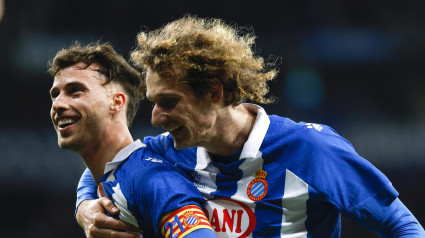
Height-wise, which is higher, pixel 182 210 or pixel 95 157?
pixel 95 157

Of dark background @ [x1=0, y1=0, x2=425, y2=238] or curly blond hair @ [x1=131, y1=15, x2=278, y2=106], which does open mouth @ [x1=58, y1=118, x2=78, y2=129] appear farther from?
dark background @ [x1=0, y1=0, x2=425, y2=238]

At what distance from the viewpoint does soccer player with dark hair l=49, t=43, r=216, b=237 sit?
1839 mm

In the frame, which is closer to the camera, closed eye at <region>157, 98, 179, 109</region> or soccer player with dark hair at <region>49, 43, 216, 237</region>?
soccer player with dark hair at <region>49, 43, 216, 237</region>

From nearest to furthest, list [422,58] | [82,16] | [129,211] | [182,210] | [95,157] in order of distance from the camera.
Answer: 1. [182,210]
2. [129,211]
3. [95,157]
4. [422,58]
5. [82,16]

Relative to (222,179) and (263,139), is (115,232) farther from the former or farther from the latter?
(263,139)

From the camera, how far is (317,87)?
5.92 metres

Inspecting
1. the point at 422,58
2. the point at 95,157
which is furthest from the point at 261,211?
the point at 422,58

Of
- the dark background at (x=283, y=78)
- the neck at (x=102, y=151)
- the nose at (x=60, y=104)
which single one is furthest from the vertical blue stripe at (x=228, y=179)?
the dark background at (x=283, y=78)

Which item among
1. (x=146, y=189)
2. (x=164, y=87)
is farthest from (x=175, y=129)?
(x=146, y=189)

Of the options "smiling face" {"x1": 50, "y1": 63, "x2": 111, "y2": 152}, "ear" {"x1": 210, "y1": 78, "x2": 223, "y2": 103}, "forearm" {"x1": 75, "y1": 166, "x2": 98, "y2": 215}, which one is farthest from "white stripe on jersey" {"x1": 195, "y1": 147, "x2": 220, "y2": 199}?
"forearm" {"x1": 75, "y1": 166, "x2": 98, "y2": 215}

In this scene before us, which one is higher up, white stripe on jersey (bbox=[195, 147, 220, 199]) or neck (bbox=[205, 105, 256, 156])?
neck (bbox=[205, 105, 256, 156])

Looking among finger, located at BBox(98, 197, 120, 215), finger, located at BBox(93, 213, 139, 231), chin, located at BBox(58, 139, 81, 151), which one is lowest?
finger, located at BBox(93, 213, 139, 231)

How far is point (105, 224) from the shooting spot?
2076mm

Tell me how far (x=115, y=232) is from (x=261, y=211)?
59cm
